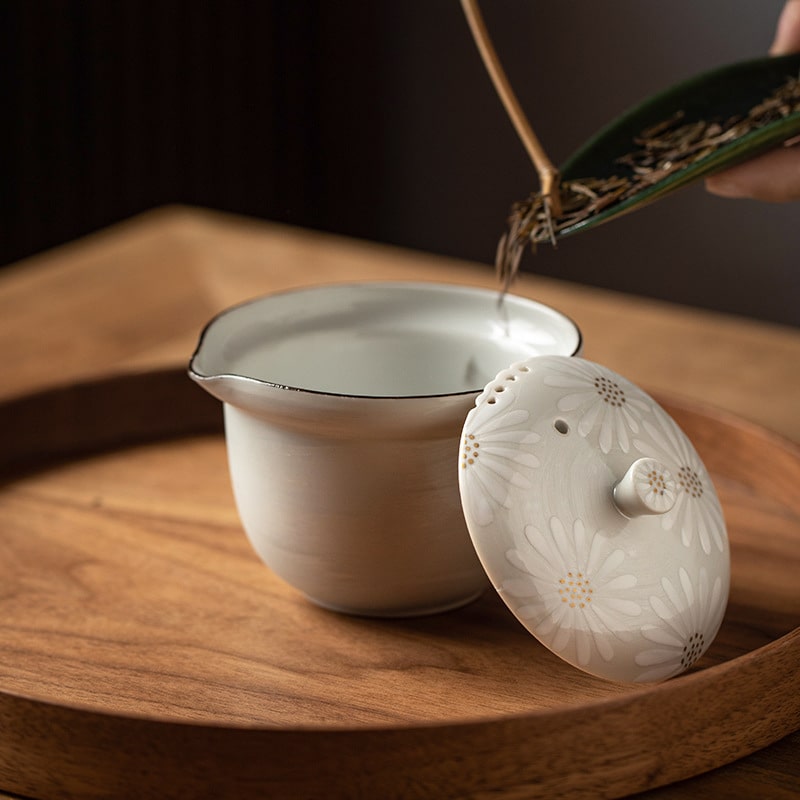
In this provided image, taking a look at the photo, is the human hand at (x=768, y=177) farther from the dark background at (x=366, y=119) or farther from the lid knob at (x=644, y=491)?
the dark background at (x=366, y=119)

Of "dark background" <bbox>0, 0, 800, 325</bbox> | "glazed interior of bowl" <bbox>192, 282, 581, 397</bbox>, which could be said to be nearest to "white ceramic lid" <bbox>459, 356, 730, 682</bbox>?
"glazed interior of bowl" <bbox>192, 282, 581, 397</bbox>

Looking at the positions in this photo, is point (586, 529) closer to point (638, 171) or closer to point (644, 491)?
point (644, 491)

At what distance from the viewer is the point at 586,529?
48 centimetres

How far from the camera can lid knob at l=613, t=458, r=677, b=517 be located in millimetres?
469

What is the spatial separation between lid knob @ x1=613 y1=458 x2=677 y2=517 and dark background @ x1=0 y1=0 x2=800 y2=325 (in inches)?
71.7

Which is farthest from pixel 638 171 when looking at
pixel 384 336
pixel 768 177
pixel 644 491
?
pixel 644 491

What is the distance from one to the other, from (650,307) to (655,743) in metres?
0.73

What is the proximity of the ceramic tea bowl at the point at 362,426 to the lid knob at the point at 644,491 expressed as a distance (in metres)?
0.08

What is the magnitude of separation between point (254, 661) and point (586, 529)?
0.61 ft

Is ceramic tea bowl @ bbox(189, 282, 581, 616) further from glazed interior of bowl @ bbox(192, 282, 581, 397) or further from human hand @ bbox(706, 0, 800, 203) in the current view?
human hand @ bbox(706, 0, 800, 203)

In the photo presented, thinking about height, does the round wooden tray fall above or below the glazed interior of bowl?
below

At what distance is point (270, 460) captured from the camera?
55 cm

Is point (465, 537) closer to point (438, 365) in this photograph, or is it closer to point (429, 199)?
point (438, 365)

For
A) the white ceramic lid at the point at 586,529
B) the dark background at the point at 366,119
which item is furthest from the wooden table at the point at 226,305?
the dark background at the point at 366,119
